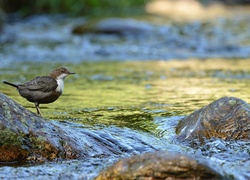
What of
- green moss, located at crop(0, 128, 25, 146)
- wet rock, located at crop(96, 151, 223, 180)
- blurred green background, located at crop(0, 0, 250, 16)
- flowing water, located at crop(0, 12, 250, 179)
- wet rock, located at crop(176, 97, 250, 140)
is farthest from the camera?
blurred green background, located at crop(0, 0, 250, 16)

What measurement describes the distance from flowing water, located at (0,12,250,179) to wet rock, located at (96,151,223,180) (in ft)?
1.47

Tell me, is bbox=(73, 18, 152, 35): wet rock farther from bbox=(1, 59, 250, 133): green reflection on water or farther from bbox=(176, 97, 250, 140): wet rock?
bbox=(176, 97, 250, 140): wet rock

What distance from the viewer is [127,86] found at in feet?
29.8

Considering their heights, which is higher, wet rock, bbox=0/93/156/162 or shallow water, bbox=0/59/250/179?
wet rock, bbox=0/93/156/162

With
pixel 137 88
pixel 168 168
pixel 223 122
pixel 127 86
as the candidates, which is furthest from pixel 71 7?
pixel 168 168

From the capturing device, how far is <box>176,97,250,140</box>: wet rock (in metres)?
5.59

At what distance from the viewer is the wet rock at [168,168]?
3967 millimetres

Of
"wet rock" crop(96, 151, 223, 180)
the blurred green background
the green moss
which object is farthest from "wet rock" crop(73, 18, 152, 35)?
"wet rock" crop(96, 151, 223, 180)

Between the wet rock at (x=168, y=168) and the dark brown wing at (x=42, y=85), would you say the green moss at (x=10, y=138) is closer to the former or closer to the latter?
the dark brown wing at (x=42, y=85)

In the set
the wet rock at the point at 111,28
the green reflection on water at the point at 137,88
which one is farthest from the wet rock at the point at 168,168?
the wet rock at the point at 111,28

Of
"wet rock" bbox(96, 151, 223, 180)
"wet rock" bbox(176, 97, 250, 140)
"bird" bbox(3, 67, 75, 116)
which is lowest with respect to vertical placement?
"wet rock" bbox(176, 97, 250, 140)

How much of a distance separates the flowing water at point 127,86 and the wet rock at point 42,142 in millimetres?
123

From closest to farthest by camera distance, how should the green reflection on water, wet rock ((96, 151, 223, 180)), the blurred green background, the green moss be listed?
wet rock ((96, 151, 223, 180))
the green moss
the green reflection on water
the blurred green background

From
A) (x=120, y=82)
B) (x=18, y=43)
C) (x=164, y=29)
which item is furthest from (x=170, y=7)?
(x=120, y=82)
